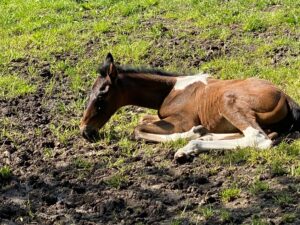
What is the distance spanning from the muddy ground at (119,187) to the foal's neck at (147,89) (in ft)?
2.70

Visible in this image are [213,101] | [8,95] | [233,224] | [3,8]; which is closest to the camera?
[233,224]

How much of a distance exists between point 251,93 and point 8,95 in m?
3.95

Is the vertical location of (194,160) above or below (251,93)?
below

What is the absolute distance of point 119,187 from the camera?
6723 millimetres

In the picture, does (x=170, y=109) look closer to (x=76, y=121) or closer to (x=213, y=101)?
(x=213, y=101)

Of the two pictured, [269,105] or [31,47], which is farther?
[31,47]

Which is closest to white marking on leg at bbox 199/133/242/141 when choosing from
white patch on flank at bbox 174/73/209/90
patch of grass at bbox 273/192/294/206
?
white patch on flank at bbox 174/73/209/90

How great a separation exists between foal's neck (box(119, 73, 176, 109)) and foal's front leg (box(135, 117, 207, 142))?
378mm

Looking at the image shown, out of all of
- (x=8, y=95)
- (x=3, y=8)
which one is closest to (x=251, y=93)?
(x=8, y=95)

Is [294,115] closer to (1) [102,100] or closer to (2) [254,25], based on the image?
(1) [102,100]

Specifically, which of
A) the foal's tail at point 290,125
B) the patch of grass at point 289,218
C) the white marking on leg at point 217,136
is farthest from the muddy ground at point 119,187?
the foal's tail at point 290,125

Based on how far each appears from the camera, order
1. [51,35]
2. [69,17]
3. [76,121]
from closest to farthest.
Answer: [76,121] → [51,35] → [69,17]

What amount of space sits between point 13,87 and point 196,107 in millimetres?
→ 3224

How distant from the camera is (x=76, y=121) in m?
8.80
